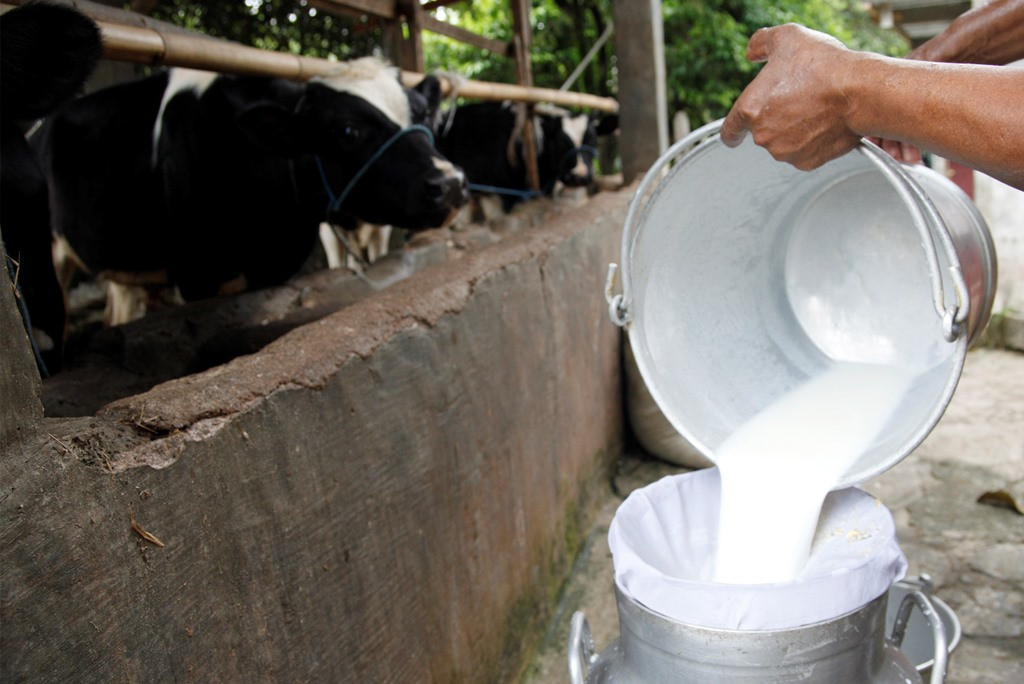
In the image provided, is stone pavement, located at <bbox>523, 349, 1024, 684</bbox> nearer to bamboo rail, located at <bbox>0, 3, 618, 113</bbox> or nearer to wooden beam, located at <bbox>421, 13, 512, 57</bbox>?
bamboo rail, located at <bbox>0, 3, 618, 113</bbox>

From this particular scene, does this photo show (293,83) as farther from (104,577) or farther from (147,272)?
(104,577)

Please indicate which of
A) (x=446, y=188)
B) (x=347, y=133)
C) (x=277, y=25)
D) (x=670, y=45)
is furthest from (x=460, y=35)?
(x=670, y=45)

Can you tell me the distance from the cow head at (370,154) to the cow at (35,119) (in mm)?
973

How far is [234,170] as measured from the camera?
305 centimetres

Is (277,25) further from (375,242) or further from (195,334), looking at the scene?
(195,334)

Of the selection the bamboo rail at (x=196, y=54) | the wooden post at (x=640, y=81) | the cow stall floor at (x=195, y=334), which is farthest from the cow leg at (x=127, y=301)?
the wooden post at (x=640, y=81)

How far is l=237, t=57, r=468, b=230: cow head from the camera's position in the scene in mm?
2943

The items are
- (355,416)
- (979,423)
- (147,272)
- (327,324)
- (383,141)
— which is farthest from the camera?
(979,423)

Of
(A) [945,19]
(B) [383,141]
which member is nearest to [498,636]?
(B) [383,141]

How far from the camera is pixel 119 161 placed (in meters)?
3.17

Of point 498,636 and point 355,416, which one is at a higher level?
point 355,416

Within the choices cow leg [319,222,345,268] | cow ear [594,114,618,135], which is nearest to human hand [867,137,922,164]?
cow leg [319,222,345,268]

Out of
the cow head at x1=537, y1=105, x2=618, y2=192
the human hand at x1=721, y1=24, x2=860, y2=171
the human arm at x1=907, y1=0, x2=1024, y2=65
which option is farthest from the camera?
the cow head at x1=537, y1=105, x2=618, y2=192

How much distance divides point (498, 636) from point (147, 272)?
2.02m
